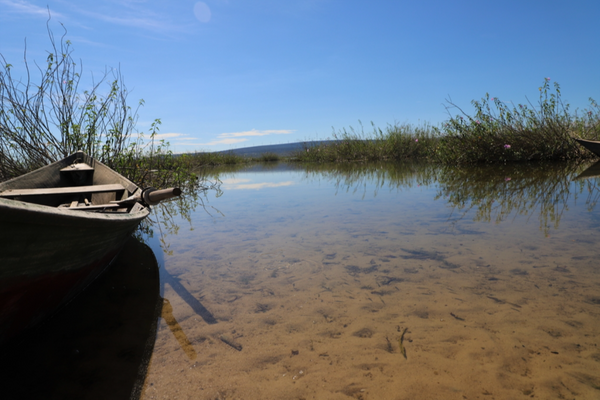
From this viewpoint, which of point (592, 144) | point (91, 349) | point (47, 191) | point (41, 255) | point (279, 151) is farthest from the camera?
point (279, 151)

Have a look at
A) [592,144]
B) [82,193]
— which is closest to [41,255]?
[82,193]

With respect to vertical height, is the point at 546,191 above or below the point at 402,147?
below

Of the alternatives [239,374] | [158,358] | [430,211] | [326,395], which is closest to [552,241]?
[430,211]

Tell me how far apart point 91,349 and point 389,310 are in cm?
159

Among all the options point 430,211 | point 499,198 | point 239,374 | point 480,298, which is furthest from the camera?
point 499,198

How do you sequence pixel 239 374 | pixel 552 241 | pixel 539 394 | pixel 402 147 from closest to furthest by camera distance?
pixel 539 394 → pixel 239 374 → pixel 552 241 → pixel 402 147

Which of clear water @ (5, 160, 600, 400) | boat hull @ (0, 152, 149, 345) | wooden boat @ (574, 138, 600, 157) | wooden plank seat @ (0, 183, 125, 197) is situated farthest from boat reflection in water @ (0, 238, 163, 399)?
wooden boat @ (574, 138, 600, 157)

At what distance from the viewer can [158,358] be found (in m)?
1.54

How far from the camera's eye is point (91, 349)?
1630 millimetres

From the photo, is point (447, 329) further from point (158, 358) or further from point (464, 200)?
point (464, 200)

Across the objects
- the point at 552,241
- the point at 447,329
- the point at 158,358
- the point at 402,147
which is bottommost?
the point at 158,358

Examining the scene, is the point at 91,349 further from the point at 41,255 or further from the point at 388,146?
the point at 388,146

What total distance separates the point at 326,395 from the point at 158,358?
84cm

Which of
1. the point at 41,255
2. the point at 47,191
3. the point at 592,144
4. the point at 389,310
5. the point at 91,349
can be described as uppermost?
the point at 592,144
